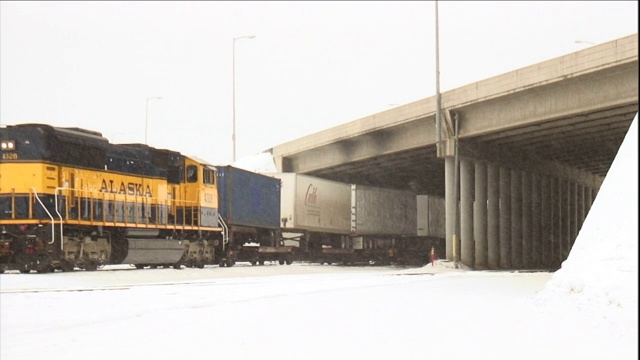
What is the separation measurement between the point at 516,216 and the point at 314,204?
15176 mm

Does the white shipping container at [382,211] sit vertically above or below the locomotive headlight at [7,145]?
below

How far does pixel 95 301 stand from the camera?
1292 centimetres

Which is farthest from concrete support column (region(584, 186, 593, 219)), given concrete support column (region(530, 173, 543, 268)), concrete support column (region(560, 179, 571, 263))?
concrete support column (region(530, 173, 543, 268))

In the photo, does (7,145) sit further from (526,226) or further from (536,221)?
(536,221)

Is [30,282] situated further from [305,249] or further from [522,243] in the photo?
[522,243]

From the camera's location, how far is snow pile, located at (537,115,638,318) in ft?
29.8

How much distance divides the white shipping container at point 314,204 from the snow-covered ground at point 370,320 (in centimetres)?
2069

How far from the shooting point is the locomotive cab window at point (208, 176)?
89.7ft

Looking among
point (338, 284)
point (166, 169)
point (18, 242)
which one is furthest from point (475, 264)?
point (18, 242)

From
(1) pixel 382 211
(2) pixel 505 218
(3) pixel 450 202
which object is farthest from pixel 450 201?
(2) pixel 505 218

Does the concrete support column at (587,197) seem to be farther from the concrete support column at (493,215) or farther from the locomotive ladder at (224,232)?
the locomotive ladder at (224,232)

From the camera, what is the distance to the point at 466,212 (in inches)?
1495

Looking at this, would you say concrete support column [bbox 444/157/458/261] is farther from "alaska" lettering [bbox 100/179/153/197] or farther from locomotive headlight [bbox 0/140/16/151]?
locomotive headlight [bbox 0/140/16/151]

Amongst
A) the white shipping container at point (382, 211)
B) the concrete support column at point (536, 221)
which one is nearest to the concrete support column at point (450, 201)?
the white shipping container at point (382, 211)
